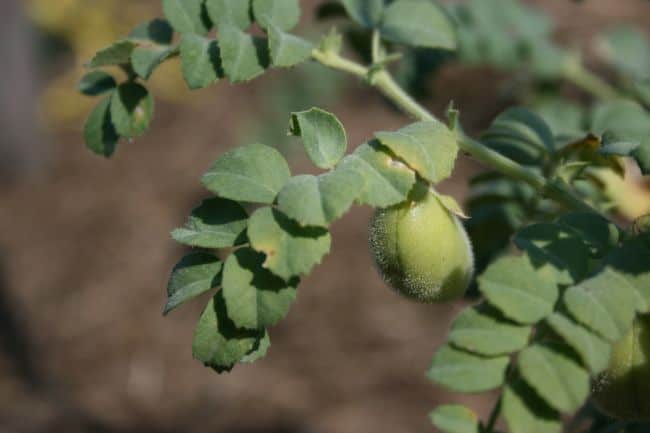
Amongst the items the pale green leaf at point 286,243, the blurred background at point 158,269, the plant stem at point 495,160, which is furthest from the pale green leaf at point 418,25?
the blurred background at point 158,269

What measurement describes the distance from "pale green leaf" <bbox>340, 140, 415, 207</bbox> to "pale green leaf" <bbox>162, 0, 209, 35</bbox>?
1.20 ft

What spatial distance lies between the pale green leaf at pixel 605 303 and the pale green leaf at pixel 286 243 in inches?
10.5

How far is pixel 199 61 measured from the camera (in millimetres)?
1138

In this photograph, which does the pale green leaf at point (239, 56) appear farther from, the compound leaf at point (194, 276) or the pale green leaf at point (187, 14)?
the compound leaf at point (194, 276)

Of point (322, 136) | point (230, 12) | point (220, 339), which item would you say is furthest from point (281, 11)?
point (220, 339)

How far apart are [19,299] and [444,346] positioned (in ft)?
13.0

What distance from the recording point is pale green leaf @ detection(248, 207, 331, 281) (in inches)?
36.1

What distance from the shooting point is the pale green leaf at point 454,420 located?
1006 mm

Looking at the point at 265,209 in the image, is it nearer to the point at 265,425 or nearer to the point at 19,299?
the point at 265,425

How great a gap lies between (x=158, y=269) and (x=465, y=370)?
3775 mm

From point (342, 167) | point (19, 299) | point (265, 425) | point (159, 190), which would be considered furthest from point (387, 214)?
point (159, 190)

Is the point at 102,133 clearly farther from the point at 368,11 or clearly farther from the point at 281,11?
the point at 368,11

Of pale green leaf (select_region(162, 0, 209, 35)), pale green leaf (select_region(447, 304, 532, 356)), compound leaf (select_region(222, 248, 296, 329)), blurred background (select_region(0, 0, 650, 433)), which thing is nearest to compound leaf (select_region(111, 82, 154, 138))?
pale green leaf (select_region(162, 0, 209, 35))

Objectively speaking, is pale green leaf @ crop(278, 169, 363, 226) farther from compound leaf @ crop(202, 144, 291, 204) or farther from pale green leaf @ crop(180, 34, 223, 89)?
pale green leaf @ crop(180, 34, 223, 89)
